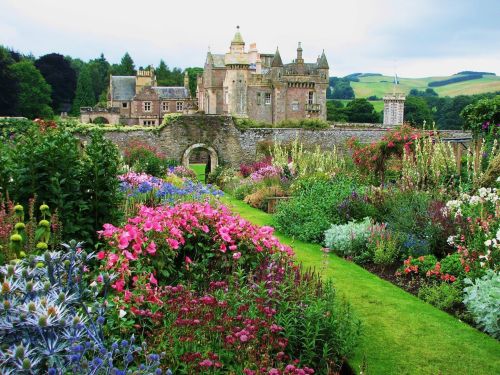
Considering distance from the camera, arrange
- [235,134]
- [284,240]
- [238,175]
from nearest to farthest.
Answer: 1. [284,240]
2. [238,175]
3. [235,134]

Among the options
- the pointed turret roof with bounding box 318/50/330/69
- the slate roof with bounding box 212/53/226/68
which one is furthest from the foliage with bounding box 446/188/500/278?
the slate roof with bounding box 212/53/226/68

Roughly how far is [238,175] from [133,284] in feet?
52.3

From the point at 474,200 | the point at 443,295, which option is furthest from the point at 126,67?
the point at 443,295

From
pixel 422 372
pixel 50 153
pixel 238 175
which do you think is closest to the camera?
pixel 422 372

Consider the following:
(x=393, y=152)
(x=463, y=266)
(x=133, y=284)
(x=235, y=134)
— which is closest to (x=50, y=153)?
(x=133, y=284)

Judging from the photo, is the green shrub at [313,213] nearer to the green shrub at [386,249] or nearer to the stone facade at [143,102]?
the green shrub at [386,249]

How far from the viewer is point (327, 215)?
1022 cm

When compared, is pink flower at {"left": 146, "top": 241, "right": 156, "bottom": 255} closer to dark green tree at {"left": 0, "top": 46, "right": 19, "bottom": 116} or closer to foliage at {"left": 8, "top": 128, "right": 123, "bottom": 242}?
foliage at {"left": 8, "top": 128, "right": 123, "bottom": 242}

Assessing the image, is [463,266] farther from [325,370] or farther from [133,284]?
[133,284]

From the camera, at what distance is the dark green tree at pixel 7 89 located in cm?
4641

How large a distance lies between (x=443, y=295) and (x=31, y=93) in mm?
54680

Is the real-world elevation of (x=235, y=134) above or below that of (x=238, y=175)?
above

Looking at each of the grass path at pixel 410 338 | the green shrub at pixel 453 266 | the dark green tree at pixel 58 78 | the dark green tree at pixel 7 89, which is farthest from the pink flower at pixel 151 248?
the dark green tree at pixel 58 78

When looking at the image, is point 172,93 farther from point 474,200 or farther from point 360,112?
point 474,200
